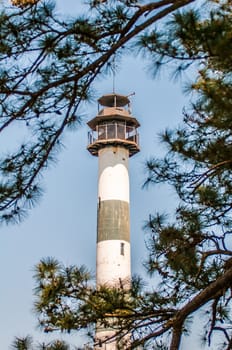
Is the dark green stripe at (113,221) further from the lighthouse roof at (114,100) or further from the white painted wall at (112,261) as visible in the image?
the lighthouse roof at (114,100)

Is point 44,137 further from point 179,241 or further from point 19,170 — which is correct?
point 179,241

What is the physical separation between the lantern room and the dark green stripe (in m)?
1.13

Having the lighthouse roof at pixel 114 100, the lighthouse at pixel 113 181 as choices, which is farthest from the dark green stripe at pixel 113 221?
the lighthouse roof at pixel 114 100

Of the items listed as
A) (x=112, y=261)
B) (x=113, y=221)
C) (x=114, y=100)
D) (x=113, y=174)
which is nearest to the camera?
(x=112, y=261)

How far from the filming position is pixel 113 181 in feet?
34.5

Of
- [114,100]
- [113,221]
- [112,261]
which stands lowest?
[112,261]

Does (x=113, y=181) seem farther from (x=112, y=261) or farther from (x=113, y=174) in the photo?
(x=112, y=261)

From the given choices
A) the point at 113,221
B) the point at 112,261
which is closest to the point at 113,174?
the point at 113,221

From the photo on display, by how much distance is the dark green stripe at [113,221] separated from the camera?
1002cm

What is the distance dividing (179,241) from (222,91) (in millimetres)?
1141

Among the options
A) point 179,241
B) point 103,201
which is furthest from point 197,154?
point 103,201

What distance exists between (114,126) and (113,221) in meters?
1.84

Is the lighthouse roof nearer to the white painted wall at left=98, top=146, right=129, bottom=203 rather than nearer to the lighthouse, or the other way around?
the lighthouse

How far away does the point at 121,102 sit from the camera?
11.7 meters
